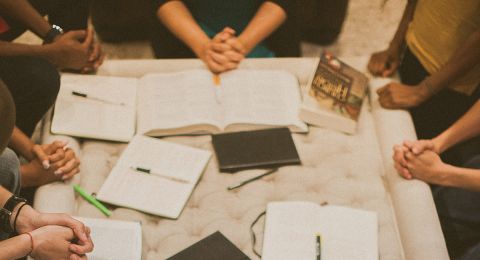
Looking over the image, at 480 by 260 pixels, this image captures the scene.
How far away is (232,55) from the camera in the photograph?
1.81 m

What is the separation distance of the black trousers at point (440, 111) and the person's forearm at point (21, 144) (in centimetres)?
129

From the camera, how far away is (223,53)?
1808mm

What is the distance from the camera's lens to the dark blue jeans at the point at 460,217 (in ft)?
5.04

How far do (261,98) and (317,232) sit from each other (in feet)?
1.73

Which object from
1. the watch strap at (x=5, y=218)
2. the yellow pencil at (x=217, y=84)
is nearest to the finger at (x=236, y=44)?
the yellow pencil at (x=217, y=84)

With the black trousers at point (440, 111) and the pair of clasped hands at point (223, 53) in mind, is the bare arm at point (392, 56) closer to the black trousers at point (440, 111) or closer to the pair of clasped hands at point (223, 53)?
the black trousers at point (440, 111)

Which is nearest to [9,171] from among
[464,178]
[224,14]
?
[224,14]

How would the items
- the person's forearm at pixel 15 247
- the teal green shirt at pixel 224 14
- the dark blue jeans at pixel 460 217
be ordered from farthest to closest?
the teal green shirt at pixel 224 14 → the dark blue jeans at pixel 460 217 → the person's forearm at pixel 15 247

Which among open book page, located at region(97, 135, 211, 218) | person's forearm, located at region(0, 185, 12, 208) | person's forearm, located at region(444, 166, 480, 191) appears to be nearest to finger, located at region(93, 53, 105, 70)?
open book page, located at region(97, 135, 211, 218)

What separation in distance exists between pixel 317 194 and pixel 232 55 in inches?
23.5

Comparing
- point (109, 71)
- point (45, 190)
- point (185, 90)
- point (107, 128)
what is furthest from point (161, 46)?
point (45, 190)

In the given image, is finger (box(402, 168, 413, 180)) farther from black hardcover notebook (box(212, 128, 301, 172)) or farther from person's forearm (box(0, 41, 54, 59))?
person's forearm (box(0, 41, 54, 59))

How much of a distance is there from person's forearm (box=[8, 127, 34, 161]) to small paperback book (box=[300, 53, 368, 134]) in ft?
2.74

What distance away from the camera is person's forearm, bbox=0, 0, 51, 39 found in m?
1.89
